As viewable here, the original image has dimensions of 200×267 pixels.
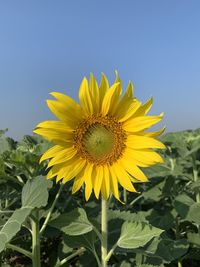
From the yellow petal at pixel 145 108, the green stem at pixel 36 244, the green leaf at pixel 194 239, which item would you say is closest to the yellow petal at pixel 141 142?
the yellow petal at pixel 145 108

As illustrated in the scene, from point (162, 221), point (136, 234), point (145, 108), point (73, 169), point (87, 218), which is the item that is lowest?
point (162, 221)

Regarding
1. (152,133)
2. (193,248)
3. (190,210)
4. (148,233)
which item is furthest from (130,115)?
Answer: (193,248)

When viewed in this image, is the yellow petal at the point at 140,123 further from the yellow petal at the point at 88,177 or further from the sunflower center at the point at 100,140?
the yellow petal at the point at 88,177

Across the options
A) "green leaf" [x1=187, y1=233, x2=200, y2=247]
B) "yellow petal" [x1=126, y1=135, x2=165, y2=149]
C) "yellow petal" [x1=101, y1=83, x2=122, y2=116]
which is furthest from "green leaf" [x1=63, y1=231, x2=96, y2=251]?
"green leaf" [x1=187, y1=233, x2=200, y2=247]

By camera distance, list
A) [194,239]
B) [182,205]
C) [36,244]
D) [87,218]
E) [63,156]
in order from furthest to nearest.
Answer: [194,239] < [182,205] < [36,244] < [87,218] < [63,156]

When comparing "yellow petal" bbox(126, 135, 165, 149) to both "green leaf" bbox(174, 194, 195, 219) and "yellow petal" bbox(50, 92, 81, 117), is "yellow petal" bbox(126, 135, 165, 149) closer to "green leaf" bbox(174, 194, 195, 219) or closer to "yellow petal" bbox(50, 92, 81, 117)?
"yellow petal" bbox(50, 92, 81, 117)

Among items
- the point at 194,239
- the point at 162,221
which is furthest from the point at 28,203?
the point at 194,239

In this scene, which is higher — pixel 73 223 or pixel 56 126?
pixel 56 126

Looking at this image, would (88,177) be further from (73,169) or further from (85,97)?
(85,97)
